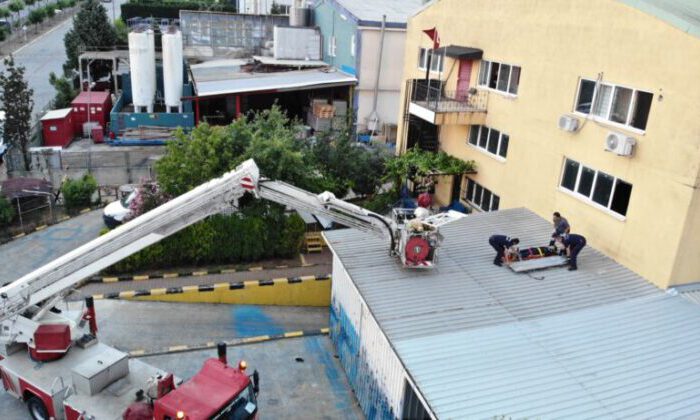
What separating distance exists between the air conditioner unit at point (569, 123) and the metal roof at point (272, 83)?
2063 cm

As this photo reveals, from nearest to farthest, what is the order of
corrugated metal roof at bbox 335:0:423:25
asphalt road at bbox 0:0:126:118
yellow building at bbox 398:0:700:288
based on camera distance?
yellow building at bbox 398:0:700:288 < corrugated metal roof at bbox 335:0:423:25 < asphalt road at bbox 0:0:126:118

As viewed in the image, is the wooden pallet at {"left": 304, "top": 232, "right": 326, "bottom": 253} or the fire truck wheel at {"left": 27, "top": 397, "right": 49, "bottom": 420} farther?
the wooden pallet at {"left": 304, "top": 232, "right": 326, "bottom": 253}

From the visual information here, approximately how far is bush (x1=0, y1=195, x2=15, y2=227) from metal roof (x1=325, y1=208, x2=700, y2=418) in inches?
568

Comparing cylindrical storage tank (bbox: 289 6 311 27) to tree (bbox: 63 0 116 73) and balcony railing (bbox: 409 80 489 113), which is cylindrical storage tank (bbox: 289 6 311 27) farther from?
balcony railing (bbox: 409 80 489 113)

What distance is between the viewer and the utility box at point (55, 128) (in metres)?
32.1

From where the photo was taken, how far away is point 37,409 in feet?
39.6

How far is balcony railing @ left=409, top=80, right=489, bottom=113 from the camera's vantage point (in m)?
20.0

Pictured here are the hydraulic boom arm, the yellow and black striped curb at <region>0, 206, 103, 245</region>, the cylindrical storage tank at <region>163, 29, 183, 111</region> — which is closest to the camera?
the hydraulic boom arm

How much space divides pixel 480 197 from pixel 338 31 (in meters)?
21.5

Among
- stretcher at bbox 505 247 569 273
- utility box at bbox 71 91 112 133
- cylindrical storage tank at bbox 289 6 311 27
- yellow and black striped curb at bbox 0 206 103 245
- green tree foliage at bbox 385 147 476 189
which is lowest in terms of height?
yellow and black striped curb at bbox 0 206 103 245

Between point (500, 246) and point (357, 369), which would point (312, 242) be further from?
point (500, 246)

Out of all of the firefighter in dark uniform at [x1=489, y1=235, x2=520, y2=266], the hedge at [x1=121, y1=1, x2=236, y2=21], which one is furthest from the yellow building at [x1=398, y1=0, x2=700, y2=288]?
the hedge at [x1=121, y1=1, x2=236, y2=21]

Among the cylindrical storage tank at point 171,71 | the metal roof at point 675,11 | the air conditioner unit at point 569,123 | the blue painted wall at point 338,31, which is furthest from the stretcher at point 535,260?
the cylindrical storage tank at point 171,71

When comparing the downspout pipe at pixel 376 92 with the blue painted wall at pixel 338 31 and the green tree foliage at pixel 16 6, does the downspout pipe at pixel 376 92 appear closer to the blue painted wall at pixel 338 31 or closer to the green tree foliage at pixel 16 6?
the blue painted wall at pixel 338 31
